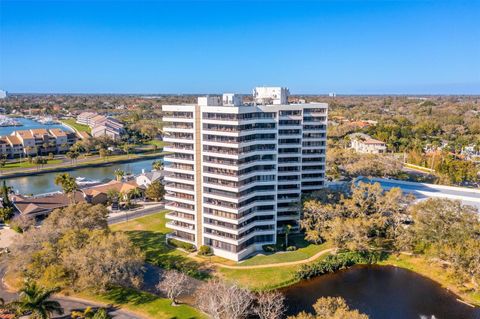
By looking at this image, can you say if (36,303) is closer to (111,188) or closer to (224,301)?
(224,301)

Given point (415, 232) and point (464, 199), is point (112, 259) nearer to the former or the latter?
point (415, 232)

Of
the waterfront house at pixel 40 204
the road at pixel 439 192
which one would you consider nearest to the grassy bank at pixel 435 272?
the road at pixel 439 192

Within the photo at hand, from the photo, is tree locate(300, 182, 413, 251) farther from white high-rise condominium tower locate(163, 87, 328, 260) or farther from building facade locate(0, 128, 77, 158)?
Result: building facade locate(0, 128, 77, 158)

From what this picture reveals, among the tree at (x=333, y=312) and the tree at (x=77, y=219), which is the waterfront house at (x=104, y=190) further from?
the tree at (x=333, y=312)

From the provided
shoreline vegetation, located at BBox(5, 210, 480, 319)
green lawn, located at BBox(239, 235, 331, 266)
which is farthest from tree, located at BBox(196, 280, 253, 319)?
green lawn, located at BBox(239, 235, 331, 266)

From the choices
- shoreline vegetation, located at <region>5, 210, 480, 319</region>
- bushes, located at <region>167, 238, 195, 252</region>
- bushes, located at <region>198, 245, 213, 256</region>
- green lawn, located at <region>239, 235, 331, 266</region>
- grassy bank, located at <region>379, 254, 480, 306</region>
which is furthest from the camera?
bushes, located at <region>167, 238, 195, 252</region>

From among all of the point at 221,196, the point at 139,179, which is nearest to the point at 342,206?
the point at 221,196
